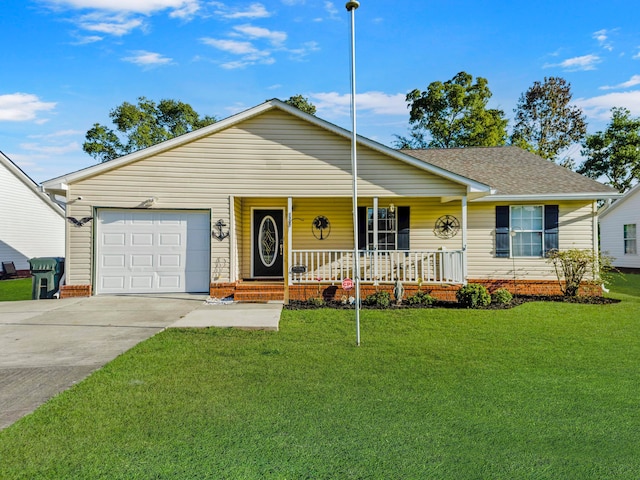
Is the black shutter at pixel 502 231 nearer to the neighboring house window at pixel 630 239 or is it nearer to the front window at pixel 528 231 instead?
the front window at pixel 528 231

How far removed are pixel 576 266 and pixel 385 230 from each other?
505cm

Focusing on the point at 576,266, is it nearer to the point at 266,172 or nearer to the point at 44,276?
the point at 266,172

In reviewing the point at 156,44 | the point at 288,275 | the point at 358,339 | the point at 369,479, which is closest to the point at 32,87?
the point at 156,44

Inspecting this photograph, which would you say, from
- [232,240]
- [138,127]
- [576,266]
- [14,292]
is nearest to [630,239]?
[576,266]

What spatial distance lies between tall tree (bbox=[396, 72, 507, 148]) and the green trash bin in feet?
76.9

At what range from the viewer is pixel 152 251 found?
1071cm

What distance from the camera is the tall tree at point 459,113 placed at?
26297 mm

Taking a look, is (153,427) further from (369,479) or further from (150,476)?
(369,479)

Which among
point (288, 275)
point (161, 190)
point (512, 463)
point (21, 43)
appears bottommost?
point (512, 463)

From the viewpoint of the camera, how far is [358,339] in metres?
6.09

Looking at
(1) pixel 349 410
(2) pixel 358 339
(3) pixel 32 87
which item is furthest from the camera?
(3) pixel 32 87

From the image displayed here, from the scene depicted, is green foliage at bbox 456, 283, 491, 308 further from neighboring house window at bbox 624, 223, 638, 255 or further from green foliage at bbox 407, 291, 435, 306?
neighboring house window at bbox 624, 223, 638, 255

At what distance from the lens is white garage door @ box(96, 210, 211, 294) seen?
416 inches

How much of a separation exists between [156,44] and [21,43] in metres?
4.24
